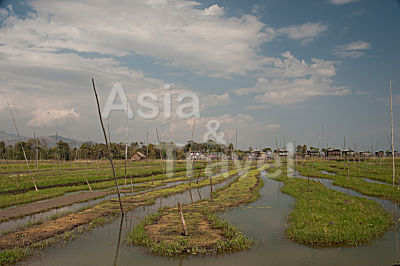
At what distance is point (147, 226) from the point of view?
40.0 feet

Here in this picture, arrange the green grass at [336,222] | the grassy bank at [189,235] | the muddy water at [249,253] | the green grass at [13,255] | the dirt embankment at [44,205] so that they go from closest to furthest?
the green grass at [13,255]
the muddy water at [249,253]
the grassy bank at [189,235]
the green grass at [336,222]
the dirt embankment at [44,205]

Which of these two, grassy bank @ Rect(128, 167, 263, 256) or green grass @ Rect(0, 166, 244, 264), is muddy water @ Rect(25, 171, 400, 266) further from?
green grass @ Rect(0, 166, 244, 264)

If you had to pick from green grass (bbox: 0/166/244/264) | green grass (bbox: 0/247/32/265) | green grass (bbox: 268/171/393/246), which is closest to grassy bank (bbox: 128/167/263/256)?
green grass (bbox: 0/166/244/264)

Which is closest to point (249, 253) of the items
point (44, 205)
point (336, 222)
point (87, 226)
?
point (336, 222)

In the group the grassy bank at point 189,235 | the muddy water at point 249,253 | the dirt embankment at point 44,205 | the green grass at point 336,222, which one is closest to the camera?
the muddy water at point 249,253

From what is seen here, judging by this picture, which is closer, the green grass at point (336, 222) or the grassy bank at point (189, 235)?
the grassy bank at point (189, 235)

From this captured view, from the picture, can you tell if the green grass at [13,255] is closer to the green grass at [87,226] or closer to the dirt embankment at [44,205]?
the green grass at [87,226]

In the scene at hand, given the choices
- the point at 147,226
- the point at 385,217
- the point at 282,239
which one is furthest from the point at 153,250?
the point at 385,217

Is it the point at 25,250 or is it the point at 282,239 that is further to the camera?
the point at 282,239

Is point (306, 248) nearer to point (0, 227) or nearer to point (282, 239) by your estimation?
point (282, 239)

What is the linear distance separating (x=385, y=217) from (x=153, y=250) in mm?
10776

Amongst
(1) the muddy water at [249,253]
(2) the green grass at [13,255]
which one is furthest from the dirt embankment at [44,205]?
(2) the green grass at [13,255]

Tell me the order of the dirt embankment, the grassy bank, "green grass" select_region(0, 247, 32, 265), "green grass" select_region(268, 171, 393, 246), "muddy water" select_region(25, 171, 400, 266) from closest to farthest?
"green grass" select_region(0, 247, 32, 265) → "muddy water" select_region(25, 171, 400, 266) → the grassy bank → "green grass" select_region(268, 171, 393, 246) → the dirt embankment

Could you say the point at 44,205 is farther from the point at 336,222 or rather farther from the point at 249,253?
the point at 336,222
